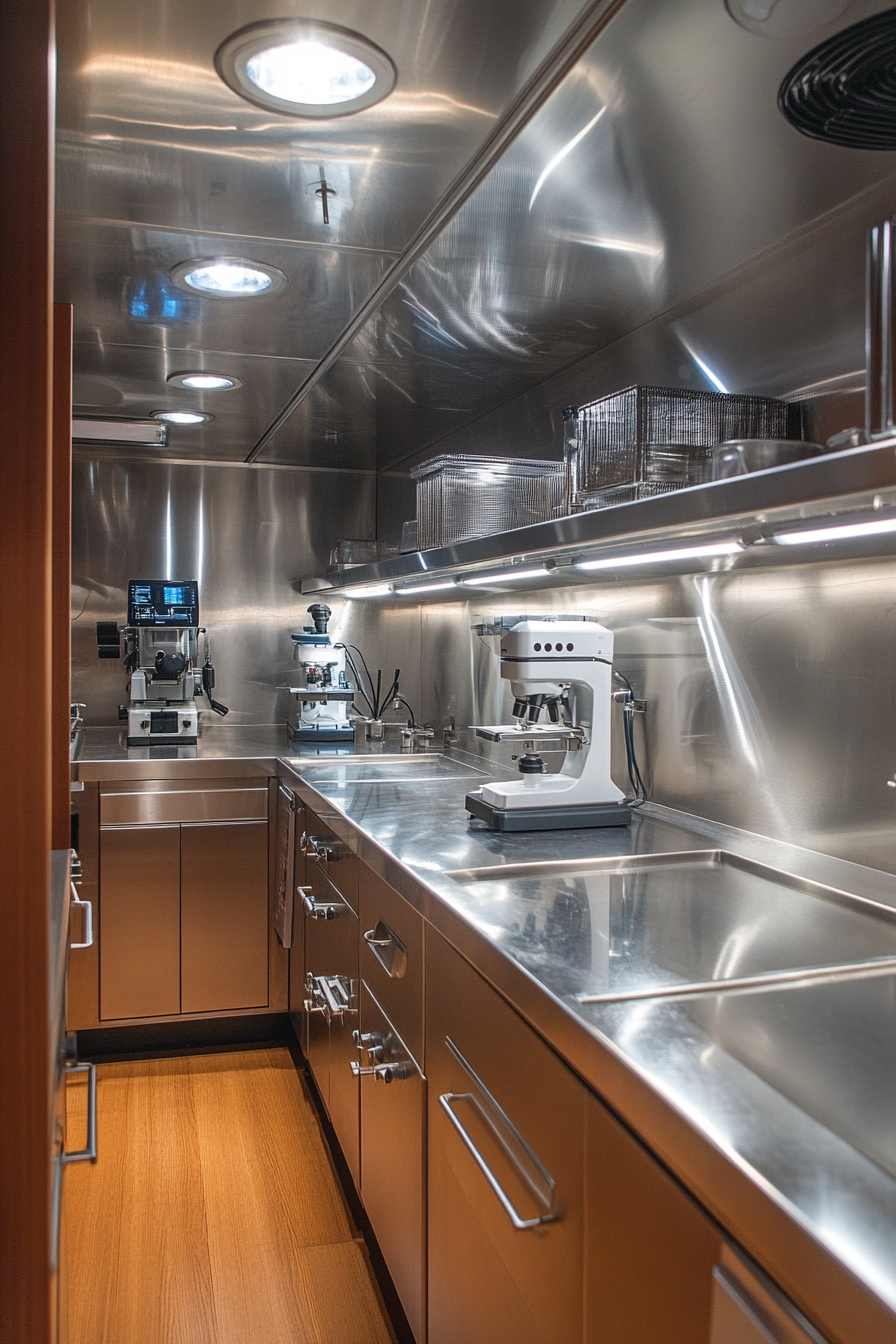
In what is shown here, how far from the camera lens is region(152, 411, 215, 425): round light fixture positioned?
356cm

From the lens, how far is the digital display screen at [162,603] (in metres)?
3.82

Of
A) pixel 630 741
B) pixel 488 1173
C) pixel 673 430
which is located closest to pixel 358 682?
pixel 630 741

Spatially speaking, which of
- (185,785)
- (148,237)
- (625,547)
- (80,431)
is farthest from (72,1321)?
(80,431)

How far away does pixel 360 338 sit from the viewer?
2539mm

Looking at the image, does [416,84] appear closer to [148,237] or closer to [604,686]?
[148,237]

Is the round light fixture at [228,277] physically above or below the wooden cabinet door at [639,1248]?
above

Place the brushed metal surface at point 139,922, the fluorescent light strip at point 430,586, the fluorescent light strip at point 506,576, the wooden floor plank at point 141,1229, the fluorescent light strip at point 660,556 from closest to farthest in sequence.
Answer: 1. the fluorescent light strip at point 660,556
2. the wooden floor plank at point 141,1229
3. the fluorescent light strip at point 506,576
4. the fluorescent light strip at point 430,586
5. the brushed metal surface at point 139,922

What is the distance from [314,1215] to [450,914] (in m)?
1.40

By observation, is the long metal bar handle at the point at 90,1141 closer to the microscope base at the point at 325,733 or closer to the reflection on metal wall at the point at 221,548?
the microscope base at the point at 325,733

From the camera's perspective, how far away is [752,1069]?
0.95 m

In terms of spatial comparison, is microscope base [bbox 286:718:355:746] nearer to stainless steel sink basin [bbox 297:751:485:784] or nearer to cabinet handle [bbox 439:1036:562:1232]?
stainless steel sink basin [bbox 297:751:485:784]

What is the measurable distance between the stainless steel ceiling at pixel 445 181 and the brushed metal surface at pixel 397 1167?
142 cm

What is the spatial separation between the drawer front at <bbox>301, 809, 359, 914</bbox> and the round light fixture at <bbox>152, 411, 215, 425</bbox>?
158 cm

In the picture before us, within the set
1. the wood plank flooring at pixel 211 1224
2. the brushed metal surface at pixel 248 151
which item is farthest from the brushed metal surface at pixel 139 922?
the brushed metal surface at pixel 248 151
